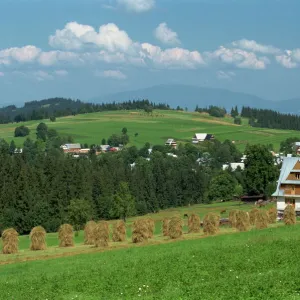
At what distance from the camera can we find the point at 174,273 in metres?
22.0

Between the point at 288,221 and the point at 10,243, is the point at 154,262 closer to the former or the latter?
the point at 10,243

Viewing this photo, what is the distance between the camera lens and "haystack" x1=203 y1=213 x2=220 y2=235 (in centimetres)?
3747

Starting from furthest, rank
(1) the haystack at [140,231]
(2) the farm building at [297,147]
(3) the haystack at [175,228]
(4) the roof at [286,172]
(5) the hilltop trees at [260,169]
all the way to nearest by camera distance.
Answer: (2) the farm building at [297,147] → (5) the hilltop trees at [260,169] → (4) the roof at [286,172] → (3) the haystack at [175,228] → (1) the haystack at [140,231]

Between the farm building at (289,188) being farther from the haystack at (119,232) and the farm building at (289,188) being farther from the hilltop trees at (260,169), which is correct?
the hilltop trees at (260,169)

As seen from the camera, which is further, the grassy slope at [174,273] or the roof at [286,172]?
the roof at [286,172]

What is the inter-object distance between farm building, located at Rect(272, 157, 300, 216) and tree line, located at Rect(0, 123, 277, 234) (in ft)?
69.9

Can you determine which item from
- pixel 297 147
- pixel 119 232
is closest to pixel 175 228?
pixel 119 232

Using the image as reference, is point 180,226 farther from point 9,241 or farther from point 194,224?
point 9,241

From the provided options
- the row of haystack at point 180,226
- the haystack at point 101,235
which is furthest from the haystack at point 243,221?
the haystack at point 101,235

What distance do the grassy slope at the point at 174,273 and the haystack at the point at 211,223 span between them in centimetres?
613

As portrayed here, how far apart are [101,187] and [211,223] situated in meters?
60.2

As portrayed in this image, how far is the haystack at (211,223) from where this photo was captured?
123ft

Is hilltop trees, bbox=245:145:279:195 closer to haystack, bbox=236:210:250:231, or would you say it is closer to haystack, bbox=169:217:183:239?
haystack, bbox=236:210:250:231

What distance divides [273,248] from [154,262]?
470cm
